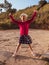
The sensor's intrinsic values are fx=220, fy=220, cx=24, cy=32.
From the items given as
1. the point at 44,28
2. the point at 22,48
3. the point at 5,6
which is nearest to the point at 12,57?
the point at 22,48

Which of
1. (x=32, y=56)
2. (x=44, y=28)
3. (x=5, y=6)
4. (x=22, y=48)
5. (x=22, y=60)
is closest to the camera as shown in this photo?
(x=22, y=60)

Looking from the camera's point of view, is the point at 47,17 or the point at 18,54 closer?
the point at 18,54

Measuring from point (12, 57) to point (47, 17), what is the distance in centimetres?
1033

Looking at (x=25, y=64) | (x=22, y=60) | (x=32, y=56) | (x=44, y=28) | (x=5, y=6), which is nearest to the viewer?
(x=25, y=64)

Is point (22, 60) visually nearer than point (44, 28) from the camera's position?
Yes

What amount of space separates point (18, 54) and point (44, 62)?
119 cm

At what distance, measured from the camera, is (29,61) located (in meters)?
5.85

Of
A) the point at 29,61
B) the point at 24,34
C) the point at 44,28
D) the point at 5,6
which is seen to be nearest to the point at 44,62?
the point at 29,61

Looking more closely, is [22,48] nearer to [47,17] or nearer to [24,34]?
[24,34]

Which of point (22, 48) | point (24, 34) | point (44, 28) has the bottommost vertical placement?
point (44, 28)

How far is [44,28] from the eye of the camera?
50.6ft

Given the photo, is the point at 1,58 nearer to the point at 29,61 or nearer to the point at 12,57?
the point at 12,57

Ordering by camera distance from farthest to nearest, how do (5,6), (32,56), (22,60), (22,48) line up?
(5,6)
(22,48)
(32,56)
(22,60)

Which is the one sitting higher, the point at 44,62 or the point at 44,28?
the point at 44,62
